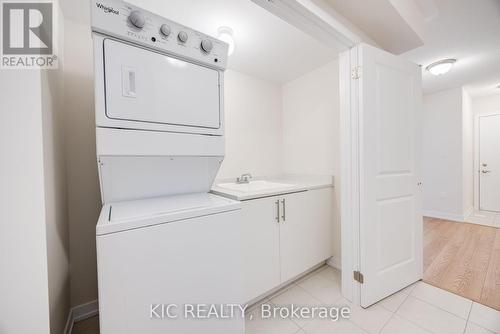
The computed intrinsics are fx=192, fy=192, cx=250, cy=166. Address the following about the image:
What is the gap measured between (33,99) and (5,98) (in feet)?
0.23

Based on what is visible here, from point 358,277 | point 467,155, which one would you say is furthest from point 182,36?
point 467,155

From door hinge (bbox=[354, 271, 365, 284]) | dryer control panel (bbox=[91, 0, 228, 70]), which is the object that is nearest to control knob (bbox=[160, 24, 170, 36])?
dryer control panel (bbox=[91, 0, 228, 70])

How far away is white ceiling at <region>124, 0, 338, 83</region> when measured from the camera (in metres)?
1.34

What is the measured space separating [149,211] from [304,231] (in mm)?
1367

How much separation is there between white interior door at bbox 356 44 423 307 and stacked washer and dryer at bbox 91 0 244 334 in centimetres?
104

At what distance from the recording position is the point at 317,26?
1274 millimetres

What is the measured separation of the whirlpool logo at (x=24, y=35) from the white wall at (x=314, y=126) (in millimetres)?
2172

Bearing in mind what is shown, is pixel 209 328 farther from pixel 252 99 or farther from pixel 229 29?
pixel 252 99

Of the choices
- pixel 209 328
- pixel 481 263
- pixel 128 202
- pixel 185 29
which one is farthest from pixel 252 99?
pixel 481 263

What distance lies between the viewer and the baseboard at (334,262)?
2016mm

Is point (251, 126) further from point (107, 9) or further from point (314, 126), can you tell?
→ point (107, 9)

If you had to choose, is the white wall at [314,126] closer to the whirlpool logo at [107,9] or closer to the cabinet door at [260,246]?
the cabinet door at [260,246]

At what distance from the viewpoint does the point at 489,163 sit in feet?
12.2

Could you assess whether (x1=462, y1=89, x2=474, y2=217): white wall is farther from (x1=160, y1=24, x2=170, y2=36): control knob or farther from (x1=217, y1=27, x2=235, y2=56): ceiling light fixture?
(x1=160, y1=24, x2=170, y2=36): control knob
